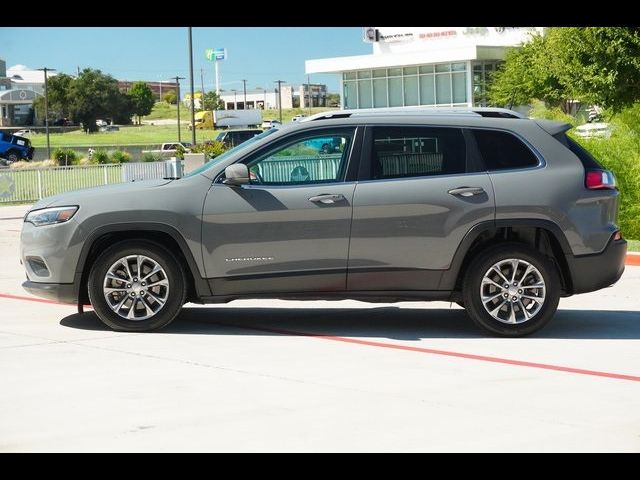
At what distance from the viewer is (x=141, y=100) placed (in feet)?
495

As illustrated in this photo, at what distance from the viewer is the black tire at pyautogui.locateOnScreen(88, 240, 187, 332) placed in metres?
9.58

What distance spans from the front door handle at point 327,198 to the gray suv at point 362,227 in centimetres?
1

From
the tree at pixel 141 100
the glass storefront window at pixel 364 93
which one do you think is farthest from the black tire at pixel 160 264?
the tree at pixel 141 100

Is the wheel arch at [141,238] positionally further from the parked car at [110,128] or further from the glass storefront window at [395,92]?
the parked car at [110,128]

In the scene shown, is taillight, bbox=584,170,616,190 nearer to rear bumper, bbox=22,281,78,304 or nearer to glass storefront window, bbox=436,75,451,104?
rear bumper, bbox=22,281,78,304

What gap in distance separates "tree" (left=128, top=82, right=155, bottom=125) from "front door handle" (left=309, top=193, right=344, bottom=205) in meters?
134

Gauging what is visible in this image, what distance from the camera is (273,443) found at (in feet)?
20.0

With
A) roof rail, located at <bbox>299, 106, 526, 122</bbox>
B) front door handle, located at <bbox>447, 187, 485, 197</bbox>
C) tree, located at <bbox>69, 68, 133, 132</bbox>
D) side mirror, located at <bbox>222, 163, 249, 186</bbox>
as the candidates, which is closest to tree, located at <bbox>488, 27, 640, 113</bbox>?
A: roof rail, located at <bbox>299, 106, 526, 122</bbox>

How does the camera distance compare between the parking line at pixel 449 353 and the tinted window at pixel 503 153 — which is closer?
the parking line at pixel 449 353

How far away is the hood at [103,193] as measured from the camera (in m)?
9.67

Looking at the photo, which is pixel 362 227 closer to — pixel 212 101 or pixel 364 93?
pixel 364 93

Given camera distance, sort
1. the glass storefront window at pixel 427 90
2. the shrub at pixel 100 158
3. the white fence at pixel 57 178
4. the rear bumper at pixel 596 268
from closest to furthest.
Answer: the rear bumper at pixel 596 268
the white fence at pixel 57 178
the shrub at pixel 100 158
the glass storefront window at pixel 427 90
